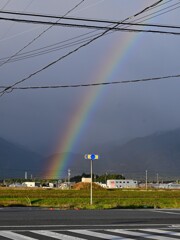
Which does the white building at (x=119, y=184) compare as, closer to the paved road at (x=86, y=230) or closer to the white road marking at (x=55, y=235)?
the paved road at (x=86, y=230)

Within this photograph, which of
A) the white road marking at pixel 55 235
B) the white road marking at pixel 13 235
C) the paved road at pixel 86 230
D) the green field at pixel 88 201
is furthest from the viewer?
the green field at pixel 88 201

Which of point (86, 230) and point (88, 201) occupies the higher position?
point (88, 201)

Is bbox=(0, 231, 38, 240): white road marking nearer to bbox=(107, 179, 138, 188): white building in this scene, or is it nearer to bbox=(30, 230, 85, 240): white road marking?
bbox=(30, 230, 85, 240): white road marking

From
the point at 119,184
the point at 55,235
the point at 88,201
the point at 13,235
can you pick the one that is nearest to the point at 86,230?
the point at 55,235

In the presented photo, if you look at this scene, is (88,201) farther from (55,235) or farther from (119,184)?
(119,184)

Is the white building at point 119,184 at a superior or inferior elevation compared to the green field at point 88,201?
superior

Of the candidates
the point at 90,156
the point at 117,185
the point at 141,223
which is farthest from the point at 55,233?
the point at 117,185

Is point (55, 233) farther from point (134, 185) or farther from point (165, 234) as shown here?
point (134, 185)

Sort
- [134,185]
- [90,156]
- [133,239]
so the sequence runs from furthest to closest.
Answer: [134,185], [90,156], [133,239]

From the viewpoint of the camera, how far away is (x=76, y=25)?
16359 mm

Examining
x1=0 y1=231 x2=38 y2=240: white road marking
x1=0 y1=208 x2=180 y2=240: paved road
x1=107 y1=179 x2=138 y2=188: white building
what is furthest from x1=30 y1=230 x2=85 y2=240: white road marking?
x1=107 y1=179 x2=138 y2=188: white building

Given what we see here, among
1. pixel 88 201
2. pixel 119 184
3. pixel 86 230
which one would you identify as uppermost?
pixel 119 184

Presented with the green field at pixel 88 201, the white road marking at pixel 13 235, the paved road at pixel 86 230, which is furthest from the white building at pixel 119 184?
the white road marking at pixel 13 235

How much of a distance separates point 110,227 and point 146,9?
24.9 ft
